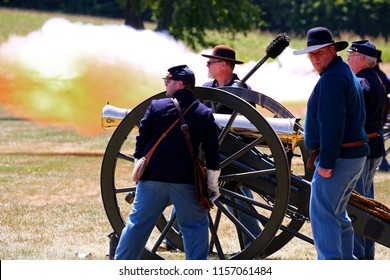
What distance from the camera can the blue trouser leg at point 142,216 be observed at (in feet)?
22.4

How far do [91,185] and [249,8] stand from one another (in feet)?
76.9

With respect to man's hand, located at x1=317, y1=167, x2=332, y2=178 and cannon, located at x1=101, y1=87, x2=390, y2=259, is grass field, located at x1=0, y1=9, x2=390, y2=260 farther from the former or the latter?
man's hand, located at x1=317, y1=167, x2=332, y2=178

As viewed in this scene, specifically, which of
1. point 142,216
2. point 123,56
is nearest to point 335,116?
point 142,216

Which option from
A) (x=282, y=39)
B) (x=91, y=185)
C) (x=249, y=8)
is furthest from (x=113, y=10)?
(x=282, y=39)

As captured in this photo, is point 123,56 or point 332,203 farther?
point 123,56

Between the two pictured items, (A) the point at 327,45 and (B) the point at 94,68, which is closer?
(A) the point at 327,45

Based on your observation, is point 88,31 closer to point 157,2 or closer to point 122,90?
point 122,90

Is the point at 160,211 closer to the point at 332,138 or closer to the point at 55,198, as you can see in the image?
the point at 332,138

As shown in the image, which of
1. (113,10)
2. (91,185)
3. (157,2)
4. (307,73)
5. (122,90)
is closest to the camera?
(91,185)

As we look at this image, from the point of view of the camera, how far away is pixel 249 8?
35.7 metres

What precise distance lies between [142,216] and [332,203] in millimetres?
1274

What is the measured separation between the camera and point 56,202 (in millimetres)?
11453

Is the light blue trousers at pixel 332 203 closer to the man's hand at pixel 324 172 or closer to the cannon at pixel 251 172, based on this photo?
the man's hand at pixel 324 172
